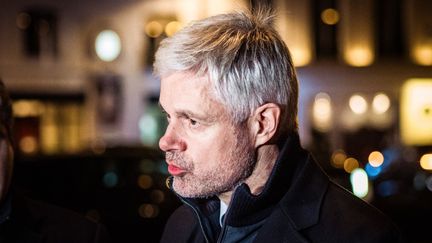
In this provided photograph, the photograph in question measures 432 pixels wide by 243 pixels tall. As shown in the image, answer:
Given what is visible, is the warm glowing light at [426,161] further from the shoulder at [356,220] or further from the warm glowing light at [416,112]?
the warm glowing light at [416,112]

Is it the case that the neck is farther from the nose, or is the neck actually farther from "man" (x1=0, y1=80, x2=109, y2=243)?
"man" (x1=0, y1=80, x2=109, y2=243)

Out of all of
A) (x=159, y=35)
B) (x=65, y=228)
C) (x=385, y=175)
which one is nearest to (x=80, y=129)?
(x=159, y=35)

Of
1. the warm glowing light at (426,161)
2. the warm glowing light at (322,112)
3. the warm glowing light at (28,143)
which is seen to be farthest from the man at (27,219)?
the warm glowing light at (322,112)

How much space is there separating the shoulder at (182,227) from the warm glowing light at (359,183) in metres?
8.75

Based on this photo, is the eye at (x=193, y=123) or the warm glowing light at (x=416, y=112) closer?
the eye at (x=193, y=123)

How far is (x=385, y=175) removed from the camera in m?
12.4

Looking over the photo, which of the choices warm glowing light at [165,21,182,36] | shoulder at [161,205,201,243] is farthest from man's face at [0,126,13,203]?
warm glowing light at [165,21,182,36]

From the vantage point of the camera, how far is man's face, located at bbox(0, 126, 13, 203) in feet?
9.20

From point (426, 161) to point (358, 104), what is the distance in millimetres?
13489

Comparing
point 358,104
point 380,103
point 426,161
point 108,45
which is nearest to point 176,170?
point 426,161

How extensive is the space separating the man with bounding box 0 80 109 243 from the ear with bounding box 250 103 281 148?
1.00 meters

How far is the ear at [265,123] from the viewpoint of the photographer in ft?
7.61

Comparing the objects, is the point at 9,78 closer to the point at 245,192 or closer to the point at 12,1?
the point at 12,1

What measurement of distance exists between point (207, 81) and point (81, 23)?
78.5ft
